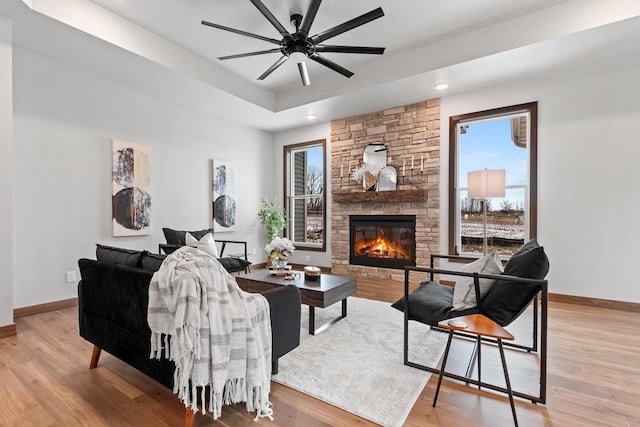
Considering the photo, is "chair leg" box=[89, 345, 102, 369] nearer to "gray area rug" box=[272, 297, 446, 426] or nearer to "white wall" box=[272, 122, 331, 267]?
"gray area rug" box=[272, 297, 446, 426]

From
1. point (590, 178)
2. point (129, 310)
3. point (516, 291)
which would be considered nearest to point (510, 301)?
point (516, 291)

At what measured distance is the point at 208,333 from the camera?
1416mm

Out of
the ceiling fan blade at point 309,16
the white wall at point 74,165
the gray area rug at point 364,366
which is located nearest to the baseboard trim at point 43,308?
the white wall at point 74,165

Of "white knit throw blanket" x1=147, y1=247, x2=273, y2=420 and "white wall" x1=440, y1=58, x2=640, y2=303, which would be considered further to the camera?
"white wall" x1=440, y1=58, x2=640, y2=303

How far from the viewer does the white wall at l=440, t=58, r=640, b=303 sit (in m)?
3.44

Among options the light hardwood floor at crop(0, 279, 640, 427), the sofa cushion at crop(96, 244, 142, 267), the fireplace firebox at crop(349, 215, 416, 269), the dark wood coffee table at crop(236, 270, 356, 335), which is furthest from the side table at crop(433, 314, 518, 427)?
the fireplace firebox at crop(349, 215, 416, 269)

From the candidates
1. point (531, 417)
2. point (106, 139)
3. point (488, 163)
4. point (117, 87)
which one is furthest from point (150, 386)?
point (488, 163)

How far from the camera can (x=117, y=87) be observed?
4.05 metres

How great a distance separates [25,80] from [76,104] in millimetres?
471

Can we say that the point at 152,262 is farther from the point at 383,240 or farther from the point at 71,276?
the point at 383,240

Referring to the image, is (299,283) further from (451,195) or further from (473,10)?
(473,10)

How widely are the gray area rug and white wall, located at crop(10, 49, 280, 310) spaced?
2936 mm

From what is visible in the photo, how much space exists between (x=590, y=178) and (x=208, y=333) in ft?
14.7

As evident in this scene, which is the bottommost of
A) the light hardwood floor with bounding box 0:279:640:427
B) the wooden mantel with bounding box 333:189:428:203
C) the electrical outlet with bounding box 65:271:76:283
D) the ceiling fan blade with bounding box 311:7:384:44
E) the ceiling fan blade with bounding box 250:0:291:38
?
the light hardwood floor with bounding box 0:279:640:427
